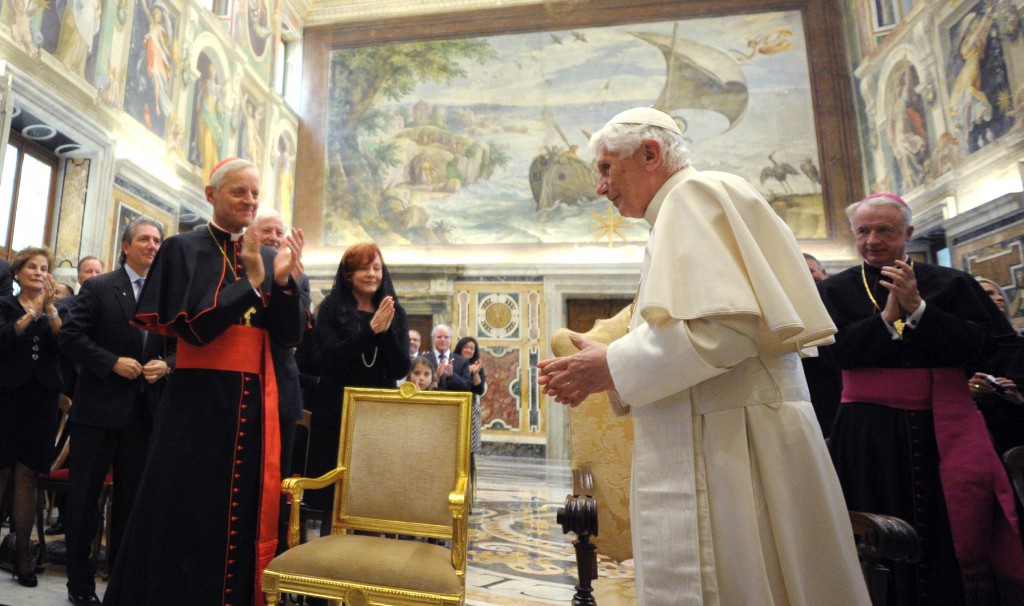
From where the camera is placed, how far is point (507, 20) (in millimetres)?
12578

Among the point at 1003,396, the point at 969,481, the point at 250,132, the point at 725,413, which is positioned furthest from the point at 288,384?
the point at 250,132

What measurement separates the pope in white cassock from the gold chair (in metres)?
Result: 0.96

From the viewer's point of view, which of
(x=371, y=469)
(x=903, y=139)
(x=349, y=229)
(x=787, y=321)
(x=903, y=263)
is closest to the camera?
(x=787, y=321)

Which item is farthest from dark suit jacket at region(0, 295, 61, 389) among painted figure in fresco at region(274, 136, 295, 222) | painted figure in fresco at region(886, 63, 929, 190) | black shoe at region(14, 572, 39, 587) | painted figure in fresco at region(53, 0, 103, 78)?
painted figure in fresco at region(886, 63, 929, 190)

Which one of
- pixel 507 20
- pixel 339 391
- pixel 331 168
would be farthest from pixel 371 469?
pixel 507 20

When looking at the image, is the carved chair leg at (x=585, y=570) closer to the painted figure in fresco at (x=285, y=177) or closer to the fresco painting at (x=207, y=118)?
the fresco painting at (x=207, y=118)

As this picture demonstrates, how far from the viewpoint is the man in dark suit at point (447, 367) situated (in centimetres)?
634

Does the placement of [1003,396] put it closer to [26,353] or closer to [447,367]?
[447,367]

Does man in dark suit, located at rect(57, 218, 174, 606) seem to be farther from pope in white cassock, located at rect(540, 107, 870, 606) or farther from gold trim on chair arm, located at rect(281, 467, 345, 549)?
pope in white cassock, located at rect(540, 107, 870, 606)

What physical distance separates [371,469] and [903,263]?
220 cm

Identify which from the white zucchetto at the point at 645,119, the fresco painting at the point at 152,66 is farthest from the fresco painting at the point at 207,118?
the white zucchetto at the point at 645,119

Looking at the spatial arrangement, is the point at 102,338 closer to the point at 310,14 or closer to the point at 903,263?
the point at 903,263

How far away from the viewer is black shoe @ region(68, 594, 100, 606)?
2617 millimetres

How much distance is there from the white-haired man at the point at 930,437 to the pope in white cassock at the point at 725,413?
3.03ft
